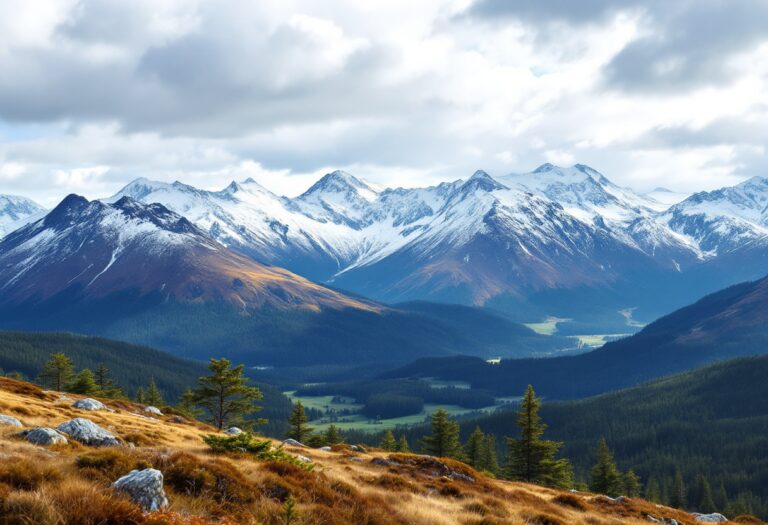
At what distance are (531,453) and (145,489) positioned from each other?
68525 millimetres

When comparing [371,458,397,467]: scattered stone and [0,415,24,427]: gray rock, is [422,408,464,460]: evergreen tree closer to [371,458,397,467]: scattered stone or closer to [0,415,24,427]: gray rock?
[371,458,397,467]: scattered stone

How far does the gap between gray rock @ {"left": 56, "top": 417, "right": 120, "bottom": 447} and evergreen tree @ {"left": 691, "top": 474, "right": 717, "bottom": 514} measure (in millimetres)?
128089

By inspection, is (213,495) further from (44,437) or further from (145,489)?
(44,437)

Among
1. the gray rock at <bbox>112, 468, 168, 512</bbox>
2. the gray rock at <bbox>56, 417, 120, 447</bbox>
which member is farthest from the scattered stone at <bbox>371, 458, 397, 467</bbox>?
the gray rock at <bbox>112, 468, 168, 512</bbox>

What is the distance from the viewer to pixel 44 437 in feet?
87.9

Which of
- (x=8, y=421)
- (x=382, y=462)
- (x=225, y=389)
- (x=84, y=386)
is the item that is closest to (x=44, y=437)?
(x=8, y=421)

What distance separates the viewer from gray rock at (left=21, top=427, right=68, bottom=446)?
87.1ft

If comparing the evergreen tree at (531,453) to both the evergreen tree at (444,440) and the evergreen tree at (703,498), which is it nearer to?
the evergreen tree at (444,440)

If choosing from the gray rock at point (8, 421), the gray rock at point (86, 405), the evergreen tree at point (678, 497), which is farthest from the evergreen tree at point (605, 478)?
the gray rock at point (8, 421)

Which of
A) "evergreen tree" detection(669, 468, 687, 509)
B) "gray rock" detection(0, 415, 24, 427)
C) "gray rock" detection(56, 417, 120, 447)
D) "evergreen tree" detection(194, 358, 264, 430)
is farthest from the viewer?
"evergreen tree" detection(669, 468, 687, 509)

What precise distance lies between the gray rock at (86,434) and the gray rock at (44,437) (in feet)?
8.82

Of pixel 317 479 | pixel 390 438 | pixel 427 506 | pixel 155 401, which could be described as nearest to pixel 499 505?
pixel 427 506

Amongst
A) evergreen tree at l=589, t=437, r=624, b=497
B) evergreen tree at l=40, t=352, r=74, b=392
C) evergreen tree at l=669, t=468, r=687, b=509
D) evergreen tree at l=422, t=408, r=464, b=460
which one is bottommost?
evergreen tree at l=669, t=468, r=687, b=509

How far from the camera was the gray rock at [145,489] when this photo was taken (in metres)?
15.6
